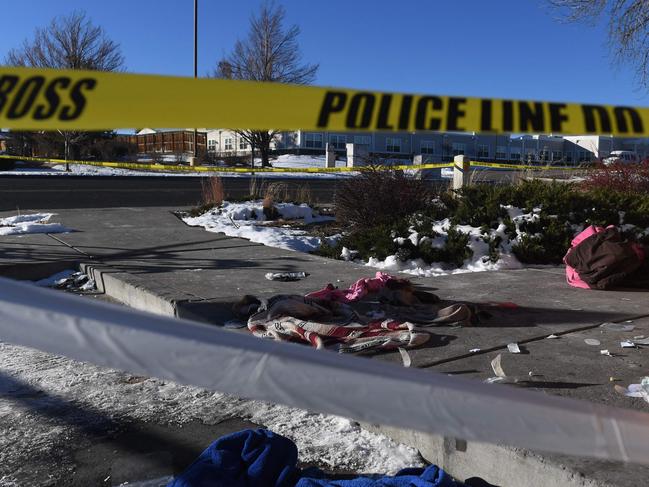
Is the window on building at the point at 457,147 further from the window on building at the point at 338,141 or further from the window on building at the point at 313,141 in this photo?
the window on building at the point at 313,141

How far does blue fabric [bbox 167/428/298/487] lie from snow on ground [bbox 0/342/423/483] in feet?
1.08

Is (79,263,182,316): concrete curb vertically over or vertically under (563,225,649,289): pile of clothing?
under

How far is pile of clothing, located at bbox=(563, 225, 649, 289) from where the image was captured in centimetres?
591

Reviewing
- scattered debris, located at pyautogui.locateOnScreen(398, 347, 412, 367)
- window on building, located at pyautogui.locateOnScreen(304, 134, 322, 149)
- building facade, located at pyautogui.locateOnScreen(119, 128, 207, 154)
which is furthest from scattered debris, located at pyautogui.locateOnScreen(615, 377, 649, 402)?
window on building, located at pyautogui.locateOnScreen(304, 134, 322, 149)

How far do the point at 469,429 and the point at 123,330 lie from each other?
0.82m

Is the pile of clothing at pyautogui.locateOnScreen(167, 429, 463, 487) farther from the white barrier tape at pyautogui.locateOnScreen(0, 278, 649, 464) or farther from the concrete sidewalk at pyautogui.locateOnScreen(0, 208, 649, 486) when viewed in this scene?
the white barrier tape at pyautogui.locateOnScreen(0, 278, 649, 464)

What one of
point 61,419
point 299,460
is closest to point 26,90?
point 299,460

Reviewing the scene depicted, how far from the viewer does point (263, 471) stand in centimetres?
249

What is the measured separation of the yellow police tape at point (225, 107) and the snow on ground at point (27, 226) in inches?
337

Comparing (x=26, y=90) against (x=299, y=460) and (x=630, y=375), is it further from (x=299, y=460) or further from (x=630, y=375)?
(x=630, y=375)

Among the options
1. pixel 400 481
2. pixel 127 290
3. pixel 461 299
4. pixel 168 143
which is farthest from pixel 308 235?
pixel 168 143

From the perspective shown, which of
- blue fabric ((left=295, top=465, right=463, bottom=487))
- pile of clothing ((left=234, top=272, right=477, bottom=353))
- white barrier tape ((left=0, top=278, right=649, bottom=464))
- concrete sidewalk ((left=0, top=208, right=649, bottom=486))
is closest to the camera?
white barrier tape ((left=0, top=278, right=649, bottom=464))

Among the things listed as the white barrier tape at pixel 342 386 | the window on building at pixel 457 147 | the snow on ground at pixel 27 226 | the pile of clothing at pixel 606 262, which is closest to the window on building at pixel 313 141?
the window on building at pixel 457 147

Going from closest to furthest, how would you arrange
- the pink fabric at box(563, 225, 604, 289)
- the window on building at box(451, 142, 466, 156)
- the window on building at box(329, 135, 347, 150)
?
1. the pink fabric at box(563, 225, 604, 289)
2. the window on building at box(329, 135, 347, 150)
3. the window on building at box(451, 142, 466, 156)
